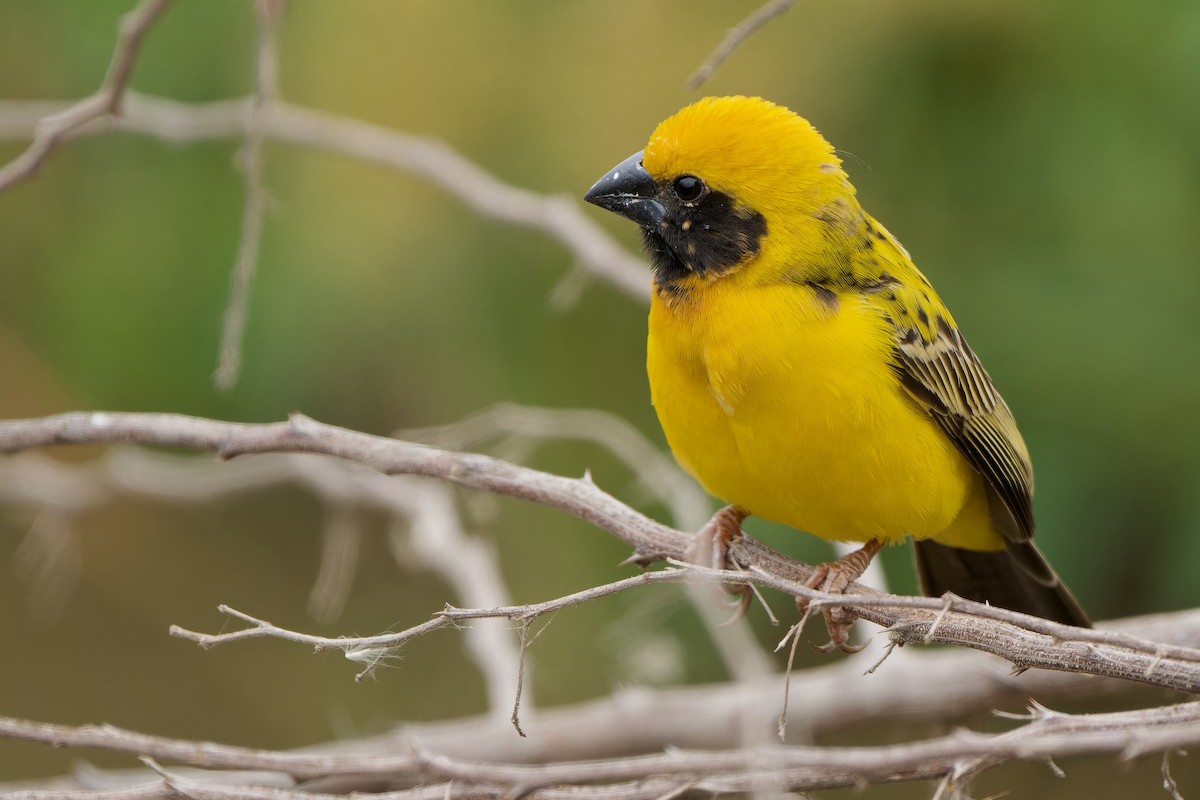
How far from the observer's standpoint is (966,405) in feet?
9.74

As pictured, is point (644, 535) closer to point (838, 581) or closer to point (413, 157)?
point (838, 581)

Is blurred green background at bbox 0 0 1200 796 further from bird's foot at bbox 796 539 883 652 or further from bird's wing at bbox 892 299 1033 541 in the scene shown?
bird's wing at bbox 892 299 1033 541

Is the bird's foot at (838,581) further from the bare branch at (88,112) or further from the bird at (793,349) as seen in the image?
the bare branch at (88,112)

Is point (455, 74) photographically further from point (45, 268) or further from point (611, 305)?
point (45, 268)

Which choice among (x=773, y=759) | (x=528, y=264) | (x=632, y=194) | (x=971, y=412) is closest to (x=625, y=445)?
(x=632, y=194)

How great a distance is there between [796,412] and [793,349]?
0.45ft

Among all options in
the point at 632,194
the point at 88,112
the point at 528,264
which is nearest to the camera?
the point at 88,112

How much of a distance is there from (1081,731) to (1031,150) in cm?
278

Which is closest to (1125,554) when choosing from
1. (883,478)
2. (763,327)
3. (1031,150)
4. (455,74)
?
(1031,150)

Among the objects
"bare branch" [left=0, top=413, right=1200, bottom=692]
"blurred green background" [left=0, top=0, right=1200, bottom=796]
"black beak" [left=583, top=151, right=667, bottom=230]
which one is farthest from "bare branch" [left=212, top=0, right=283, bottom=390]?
"blurred green background" [left=0, top=0, right=1200, bottom=796]

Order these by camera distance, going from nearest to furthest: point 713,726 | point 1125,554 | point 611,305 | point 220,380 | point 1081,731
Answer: point 1081,731 → point 220,380 → point 713,726 → point 1125,554 → point 611,305

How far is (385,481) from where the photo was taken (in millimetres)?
4188

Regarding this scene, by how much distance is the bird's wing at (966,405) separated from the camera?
2865 mm

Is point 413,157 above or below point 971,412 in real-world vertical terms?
above
